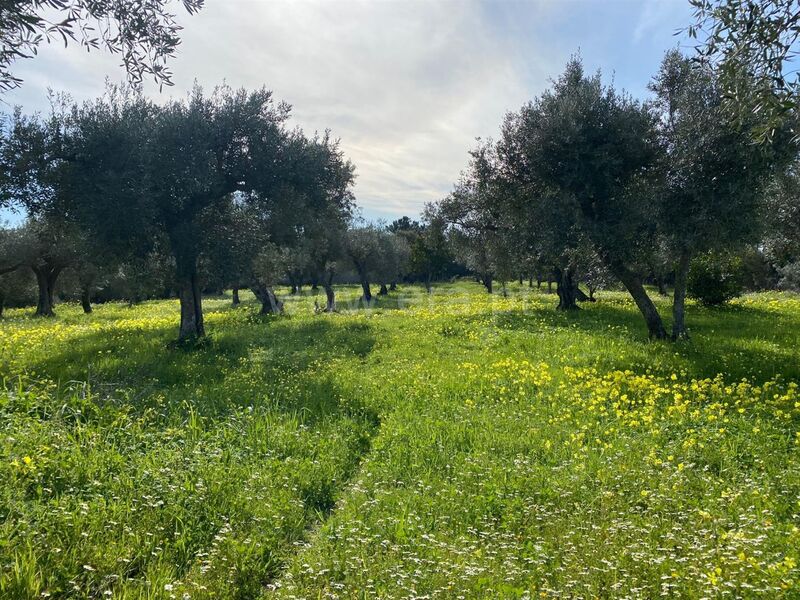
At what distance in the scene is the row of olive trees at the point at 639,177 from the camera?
13531mm

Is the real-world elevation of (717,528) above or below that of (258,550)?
above

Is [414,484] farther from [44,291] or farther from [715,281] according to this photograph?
[44,291]

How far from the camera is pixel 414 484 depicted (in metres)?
6.85

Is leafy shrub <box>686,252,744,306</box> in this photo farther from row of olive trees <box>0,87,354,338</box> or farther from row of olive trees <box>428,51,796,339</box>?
row of olive trees <box>0,87,354,338</box>

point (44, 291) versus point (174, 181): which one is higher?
point (174, 181)

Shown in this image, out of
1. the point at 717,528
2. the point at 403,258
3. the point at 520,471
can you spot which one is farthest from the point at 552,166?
the point at 403,258

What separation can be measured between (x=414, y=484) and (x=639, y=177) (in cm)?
1408

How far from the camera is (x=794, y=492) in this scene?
19.2ft

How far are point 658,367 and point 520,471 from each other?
23.1 ft

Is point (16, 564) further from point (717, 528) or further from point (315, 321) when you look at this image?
point (315, 321)

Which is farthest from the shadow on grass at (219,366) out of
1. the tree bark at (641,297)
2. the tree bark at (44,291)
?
the tree bark at (44,291)

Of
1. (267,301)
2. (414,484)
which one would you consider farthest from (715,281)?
(267,301)

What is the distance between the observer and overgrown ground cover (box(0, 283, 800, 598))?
4.55 m

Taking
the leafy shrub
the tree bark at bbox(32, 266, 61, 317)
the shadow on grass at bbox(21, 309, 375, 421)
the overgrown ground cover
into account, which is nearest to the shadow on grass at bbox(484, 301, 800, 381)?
the overgrown ground cover
